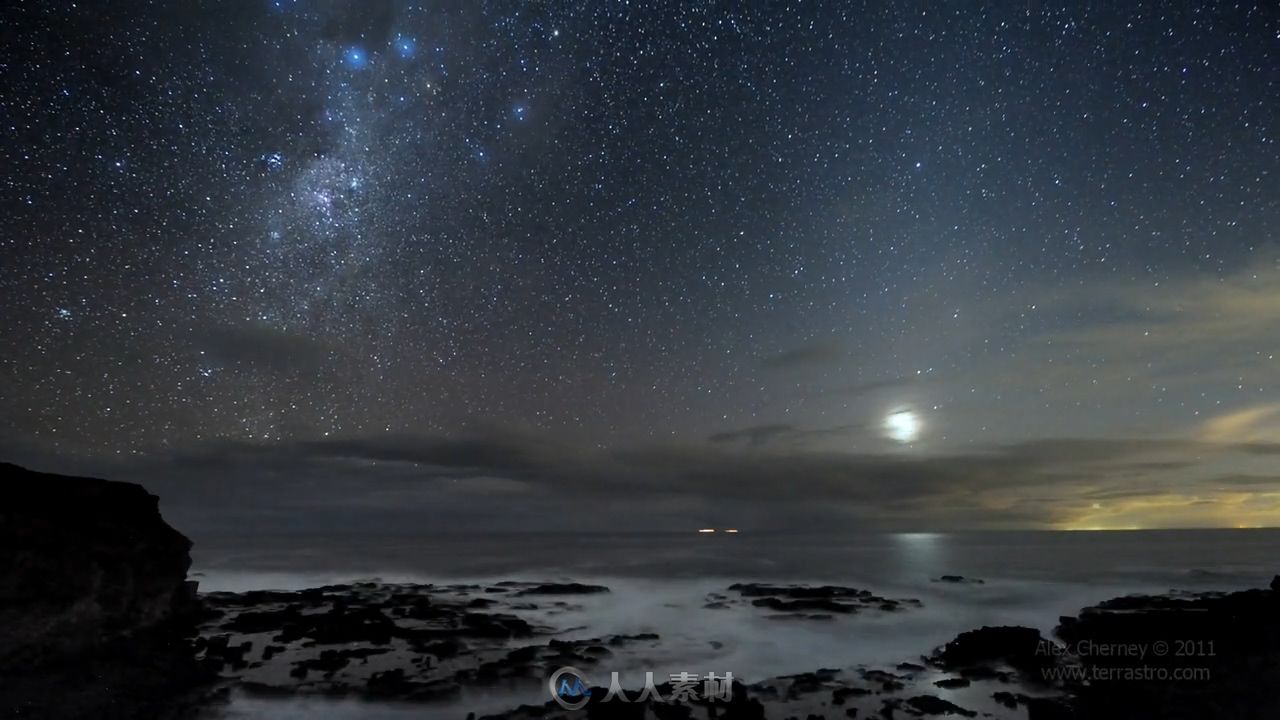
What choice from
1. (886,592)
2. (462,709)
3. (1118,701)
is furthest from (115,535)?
(886,592)

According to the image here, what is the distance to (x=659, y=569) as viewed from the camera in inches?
3174

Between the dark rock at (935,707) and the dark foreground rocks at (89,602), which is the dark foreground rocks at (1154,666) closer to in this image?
the dark rock at (935,707)

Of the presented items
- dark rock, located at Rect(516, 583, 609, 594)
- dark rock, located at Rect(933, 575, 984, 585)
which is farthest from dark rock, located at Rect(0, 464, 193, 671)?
dark rock, located at Rect(933, 575, 984, 585)

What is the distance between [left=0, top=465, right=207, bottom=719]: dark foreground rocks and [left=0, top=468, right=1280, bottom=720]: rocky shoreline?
8cm

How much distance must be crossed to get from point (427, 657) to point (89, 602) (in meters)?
13.3

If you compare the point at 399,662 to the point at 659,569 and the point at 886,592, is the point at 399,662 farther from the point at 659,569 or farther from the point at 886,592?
the point at 659,569

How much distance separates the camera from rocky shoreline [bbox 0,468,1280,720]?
59.7ft

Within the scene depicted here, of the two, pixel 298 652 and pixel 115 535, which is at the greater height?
pixel 115 535

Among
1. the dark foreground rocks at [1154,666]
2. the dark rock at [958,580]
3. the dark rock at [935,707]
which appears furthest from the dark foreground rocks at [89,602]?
the dark rock at [958,580]

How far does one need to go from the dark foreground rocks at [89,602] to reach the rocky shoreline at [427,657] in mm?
80

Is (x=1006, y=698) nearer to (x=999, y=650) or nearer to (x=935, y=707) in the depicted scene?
(x=935, y=707)

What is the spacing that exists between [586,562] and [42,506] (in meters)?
74.3

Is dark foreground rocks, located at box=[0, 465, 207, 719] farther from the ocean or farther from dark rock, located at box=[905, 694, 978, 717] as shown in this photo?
dark rock, located at box=[905, 694, 978, 717]

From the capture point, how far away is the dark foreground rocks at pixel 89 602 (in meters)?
18.9
